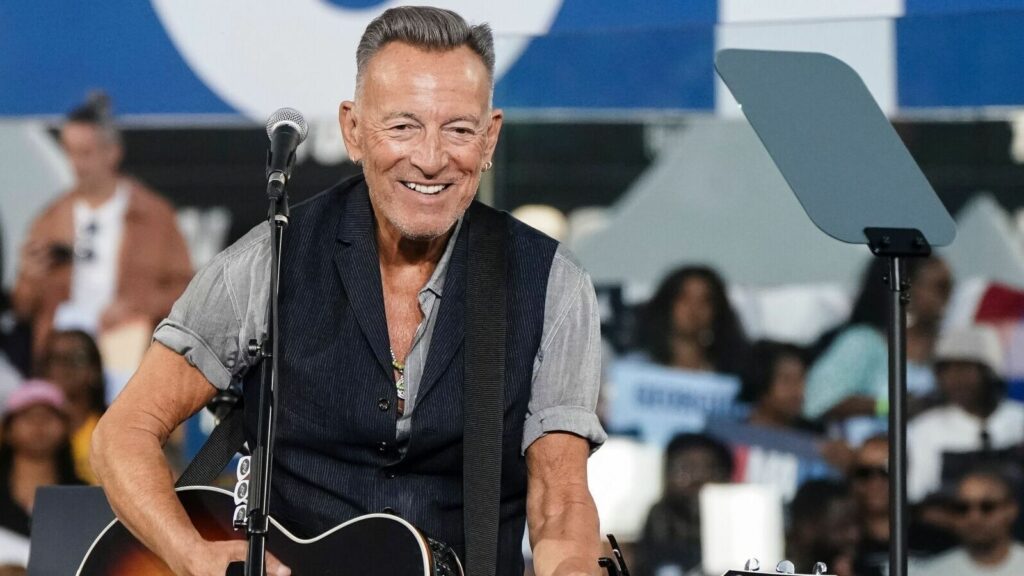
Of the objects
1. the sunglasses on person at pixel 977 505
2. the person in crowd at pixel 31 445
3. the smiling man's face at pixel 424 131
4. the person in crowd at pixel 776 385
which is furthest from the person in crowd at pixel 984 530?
the person in crowd at pixel 31 445

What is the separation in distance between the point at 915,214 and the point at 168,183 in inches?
113

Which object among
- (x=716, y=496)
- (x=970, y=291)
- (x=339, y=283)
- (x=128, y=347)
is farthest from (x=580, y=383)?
(x=128, y=347)

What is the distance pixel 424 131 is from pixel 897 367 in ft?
3.03

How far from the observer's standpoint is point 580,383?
8.64 feet

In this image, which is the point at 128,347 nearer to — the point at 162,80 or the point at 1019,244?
the point at 162,80

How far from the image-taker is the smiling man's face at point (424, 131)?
2494 mm

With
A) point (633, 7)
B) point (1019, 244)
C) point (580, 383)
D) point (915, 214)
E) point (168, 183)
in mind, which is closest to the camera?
point (915, 214)

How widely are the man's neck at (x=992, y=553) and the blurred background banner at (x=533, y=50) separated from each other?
3.74 feet

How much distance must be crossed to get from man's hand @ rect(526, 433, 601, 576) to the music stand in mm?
537

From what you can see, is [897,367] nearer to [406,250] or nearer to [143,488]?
[406,250]

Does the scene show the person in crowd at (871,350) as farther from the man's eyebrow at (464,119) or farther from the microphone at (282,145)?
the microphone at (282,145)

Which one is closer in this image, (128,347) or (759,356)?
(759,356)

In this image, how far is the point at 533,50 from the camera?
393 centimetres

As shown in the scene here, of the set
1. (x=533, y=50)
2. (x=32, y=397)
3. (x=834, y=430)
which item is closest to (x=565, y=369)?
(x=834, y=430)
